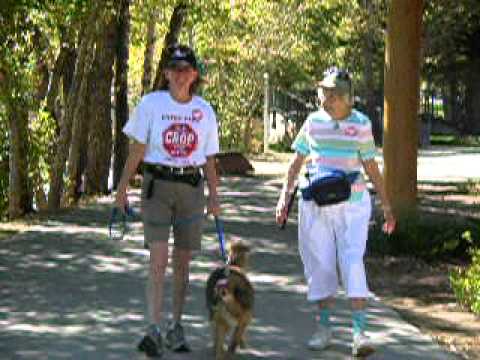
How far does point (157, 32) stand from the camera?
33906mm

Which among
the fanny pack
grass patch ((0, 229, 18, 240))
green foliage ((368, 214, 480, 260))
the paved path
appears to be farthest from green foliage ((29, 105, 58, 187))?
the fanny pack

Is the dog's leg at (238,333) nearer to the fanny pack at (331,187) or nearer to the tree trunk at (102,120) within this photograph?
the fanny pack at (331,187)

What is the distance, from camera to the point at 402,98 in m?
13.5

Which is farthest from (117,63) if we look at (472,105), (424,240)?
(472,105)

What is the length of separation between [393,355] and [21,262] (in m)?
5.30

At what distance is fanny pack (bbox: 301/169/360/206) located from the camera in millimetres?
7027

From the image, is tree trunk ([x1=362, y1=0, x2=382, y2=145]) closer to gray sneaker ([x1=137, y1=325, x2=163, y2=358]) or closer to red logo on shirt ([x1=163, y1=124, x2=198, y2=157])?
red logo on shirt ([x1=163, y1=124, x2=198, y2=157])

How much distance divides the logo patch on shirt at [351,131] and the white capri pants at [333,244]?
1.50 ft

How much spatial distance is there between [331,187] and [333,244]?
442 mm

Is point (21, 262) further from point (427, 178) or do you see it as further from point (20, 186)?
point (427, 178)

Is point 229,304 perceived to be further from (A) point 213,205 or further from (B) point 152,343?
(A) point 213,205

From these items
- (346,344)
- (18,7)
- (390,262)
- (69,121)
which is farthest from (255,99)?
(346,344)

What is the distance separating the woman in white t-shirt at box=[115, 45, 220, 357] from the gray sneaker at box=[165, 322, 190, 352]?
181 mm

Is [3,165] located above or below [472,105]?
below
